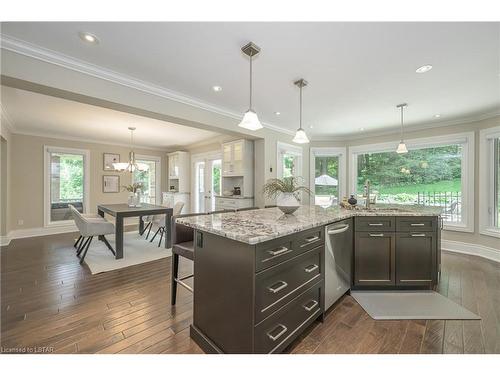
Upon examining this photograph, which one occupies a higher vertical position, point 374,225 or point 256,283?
point 374,225

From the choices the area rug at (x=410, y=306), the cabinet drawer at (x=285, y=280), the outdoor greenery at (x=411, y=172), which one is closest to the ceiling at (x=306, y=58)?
the outdoor greenery at (x=411, y=172)

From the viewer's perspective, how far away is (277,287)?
143cm

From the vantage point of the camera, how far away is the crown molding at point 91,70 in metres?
1.96

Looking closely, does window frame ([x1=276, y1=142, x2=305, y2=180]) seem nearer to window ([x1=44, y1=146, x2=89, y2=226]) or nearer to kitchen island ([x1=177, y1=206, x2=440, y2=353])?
kitchen island ([x1=177, y1=206, x2=440, y2=353])

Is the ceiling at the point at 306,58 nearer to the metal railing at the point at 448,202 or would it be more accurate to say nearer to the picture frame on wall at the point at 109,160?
the metal railing at the point at 448,202

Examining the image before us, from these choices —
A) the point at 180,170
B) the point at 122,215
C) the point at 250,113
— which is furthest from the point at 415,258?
the point at 180,170

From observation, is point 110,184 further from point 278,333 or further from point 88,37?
point 278,333

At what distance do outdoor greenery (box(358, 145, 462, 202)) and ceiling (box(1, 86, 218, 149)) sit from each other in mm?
4216

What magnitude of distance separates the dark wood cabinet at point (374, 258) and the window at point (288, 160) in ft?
8.81

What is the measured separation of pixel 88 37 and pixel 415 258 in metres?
3.99

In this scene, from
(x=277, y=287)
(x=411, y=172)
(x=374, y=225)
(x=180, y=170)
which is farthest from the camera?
(x=180, y=170)

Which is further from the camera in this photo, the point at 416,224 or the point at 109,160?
the point at 109,160
